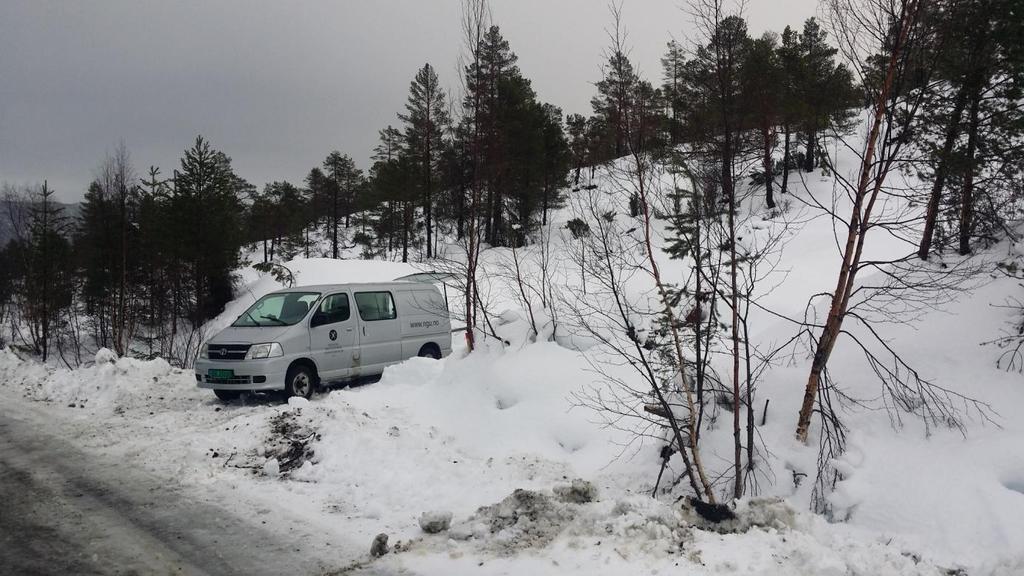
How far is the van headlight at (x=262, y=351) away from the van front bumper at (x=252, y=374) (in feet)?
0.23

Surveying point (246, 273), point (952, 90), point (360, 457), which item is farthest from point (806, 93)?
point (246, 273)

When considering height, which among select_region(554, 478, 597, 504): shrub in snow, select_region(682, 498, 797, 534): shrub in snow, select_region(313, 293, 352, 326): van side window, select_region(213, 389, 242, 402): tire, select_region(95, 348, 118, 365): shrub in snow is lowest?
select_region(213, 389, 242, 402): tire

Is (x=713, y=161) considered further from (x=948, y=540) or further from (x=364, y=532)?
(x=364, y=532)

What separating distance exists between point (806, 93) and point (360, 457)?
30.6 meters

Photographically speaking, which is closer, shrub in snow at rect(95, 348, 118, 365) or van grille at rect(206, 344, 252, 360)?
van grille at rect(206, 344, 252, 360)

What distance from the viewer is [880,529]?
478 cm

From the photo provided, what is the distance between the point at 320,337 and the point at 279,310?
39.7 inches

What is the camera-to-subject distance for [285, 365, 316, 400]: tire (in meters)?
9.53

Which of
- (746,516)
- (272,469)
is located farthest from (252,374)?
(746,516)

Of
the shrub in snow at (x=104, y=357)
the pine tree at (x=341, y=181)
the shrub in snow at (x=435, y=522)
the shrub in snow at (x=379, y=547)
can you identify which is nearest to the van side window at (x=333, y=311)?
the shrub in snow at (x=104, y=357)

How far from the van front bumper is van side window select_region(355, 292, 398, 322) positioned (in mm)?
1913

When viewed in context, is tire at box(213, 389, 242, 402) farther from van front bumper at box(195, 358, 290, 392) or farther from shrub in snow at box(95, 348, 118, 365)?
shrub in snow at box(95, 348, 118, 365)

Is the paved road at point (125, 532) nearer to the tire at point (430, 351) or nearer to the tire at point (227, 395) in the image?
the tire at point (227, 395)

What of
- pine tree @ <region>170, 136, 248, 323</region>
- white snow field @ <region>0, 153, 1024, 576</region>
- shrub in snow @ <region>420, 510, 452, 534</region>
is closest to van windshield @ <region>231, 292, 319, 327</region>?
white snow field @ <region>0, 153, 1024, 576</region>
